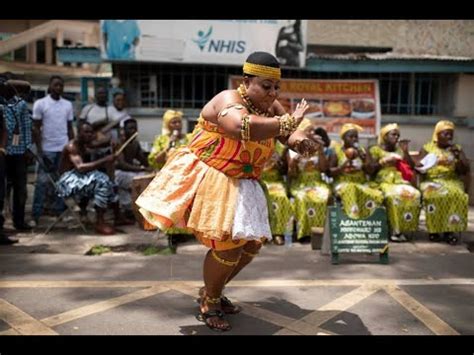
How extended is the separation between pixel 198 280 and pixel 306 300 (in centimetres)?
107

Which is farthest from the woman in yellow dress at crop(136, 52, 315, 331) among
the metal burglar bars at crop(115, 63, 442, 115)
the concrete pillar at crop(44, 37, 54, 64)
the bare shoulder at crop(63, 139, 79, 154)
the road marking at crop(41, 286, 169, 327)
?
the concrete pillar at crop(44, 37, 54, 64)

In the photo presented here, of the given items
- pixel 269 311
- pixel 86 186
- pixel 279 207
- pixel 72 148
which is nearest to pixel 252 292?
pixel 269 311

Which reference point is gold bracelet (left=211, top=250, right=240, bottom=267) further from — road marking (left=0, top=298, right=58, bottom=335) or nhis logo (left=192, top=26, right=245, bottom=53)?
nhis logo (left=192, top=26, right=245, bottom=53)

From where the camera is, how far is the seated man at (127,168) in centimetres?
709

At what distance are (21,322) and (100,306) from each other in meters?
0.58

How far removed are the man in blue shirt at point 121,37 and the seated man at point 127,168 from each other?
74.6 inches

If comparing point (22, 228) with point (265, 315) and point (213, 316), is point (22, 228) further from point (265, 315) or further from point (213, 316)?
point (265, 315)

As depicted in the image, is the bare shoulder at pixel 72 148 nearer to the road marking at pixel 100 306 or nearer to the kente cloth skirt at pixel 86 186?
the kente cloth skirt at pixel 86 186

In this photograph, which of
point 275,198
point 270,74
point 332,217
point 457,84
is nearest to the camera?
point 270,74

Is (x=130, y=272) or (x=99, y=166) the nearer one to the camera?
(x=130, y=272)
